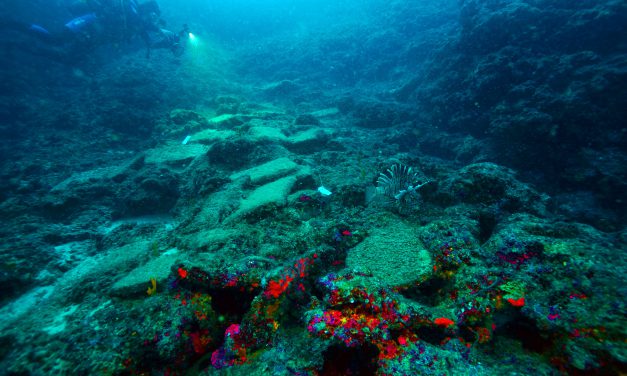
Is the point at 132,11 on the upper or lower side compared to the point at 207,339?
upper

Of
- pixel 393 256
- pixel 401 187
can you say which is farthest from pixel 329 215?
pixel 393 256

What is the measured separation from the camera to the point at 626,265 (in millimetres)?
1954

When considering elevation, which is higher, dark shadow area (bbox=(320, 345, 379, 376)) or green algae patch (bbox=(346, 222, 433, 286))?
green algae patch (bbox=(346, 222, 433, 286))

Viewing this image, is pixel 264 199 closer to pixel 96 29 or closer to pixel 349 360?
pixel 349 360

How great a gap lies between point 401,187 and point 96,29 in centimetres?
1615

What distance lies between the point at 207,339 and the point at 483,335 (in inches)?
81.0

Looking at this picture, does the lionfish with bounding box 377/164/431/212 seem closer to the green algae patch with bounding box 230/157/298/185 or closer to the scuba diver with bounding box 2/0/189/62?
the green algae patch with bounding box 230/157/298/185

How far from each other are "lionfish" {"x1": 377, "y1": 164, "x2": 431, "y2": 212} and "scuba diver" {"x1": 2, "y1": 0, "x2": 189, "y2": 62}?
1483cm

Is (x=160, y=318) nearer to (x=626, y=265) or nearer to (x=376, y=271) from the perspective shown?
(x=376, y=271)

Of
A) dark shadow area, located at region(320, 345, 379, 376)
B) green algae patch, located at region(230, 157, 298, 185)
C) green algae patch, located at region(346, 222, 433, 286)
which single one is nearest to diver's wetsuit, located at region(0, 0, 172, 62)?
green algae patch, located at region(230, 157, 298, 185)

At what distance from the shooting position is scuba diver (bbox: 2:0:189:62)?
12141 mm

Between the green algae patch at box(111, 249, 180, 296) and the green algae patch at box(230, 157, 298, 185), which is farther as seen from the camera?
the green algae patch at box(230, 157, 298, 185)

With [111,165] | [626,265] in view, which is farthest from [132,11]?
[626,265]

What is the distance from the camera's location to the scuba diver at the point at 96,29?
12.1 metres
